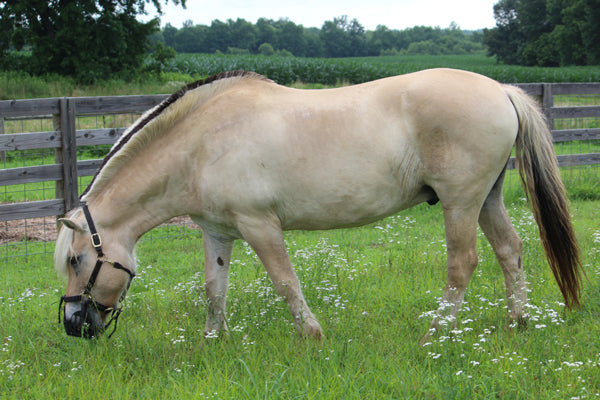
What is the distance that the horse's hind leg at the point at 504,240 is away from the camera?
4.18m

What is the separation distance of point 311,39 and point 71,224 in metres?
93.0

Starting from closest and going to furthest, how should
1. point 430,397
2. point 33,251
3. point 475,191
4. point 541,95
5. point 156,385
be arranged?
point 430,397 < point 156,385 < point 475,191 < point 33,251 < point 541,95

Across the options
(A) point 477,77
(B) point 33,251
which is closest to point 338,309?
(A) point 477,77

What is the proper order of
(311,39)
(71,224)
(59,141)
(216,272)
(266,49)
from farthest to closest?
(311,39)
(266,49)
(59,141)
(216,272)
(71,224)

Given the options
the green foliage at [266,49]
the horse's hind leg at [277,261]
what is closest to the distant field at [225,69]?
the horse's hind leg at [277,261]

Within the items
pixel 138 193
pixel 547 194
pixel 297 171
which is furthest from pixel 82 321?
pixel 547 194

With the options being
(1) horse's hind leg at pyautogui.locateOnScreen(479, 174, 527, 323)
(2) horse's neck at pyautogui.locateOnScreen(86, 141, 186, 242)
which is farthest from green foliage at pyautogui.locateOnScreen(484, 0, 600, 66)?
(2) horse's neck at pyautogui.locateOnScreen(86, 141, 186, 242)

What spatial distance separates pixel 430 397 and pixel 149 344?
74.7 inches

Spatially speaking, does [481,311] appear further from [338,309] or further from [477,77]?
[477,77]

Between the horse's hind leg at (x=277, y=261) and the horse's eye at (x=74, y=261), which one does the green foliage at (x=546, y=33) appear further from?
the horse's eye at (x=74, y=261)

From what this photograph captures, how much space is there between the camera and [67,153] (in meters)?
7.10

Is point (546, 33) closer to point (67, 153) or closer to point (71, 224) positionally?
point (67, 153)

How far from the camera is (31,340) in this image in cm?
409

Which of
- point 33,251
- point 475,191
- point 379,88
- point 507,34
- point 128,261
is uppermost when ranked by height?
point 507,34
